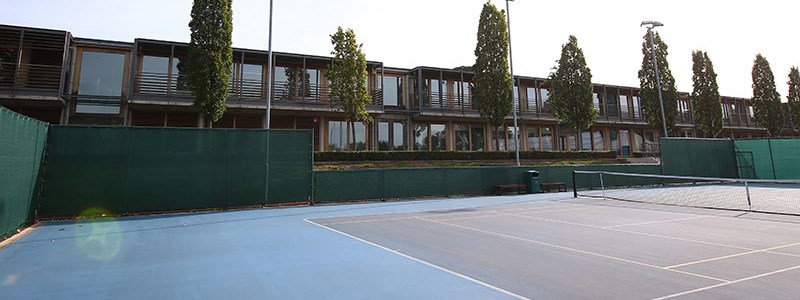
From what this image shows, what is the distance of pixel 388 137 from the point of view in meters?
30.0

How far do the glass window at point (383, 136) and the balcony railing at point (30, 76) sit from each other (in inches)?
779

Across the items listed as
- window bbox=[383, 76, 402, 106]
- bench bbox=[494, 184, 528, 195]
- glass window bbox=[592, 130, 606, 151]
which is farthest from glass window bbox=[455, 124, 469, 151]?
glass window bbox=[592, 130, 606, 151]

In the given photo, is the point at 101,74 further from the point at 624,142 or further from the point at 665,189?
the point at 624,142

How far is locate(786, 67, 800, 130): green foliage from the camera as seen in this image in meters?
45.2

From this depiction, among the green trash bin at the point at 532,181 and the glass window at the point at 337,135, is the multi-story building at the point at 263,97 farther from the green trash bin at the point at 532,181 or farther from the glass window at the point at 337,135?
the green trash bin at the point at 532,181

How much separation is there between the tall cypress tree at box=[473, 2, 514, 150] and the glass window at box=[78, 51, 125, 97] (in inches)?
959

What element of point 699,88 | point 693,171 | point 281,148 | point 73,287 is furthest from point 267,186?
point 699,88

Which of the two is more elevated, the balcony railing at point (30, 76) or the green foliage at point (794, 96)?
the green foliage at point (794, 96)

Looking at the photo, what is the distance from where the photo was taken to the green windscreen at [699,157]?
84.2 feet

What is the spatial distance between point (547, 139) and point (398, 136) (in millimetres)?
14881

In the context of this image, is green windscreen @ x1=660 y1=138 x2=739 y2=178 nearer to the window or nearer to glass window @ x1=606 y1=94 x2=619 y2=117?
glass window @ x1=606 y1=94 x2=619 y2=117

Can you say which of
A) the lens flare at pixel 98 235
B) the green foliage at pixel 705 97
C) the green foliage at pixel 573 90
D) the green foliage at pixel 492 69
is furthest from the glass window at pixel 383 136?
the green foliage at pixel 705 97

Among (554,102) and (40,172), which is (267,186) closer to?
(40,172)

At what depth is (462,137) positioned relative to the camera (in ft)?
106
